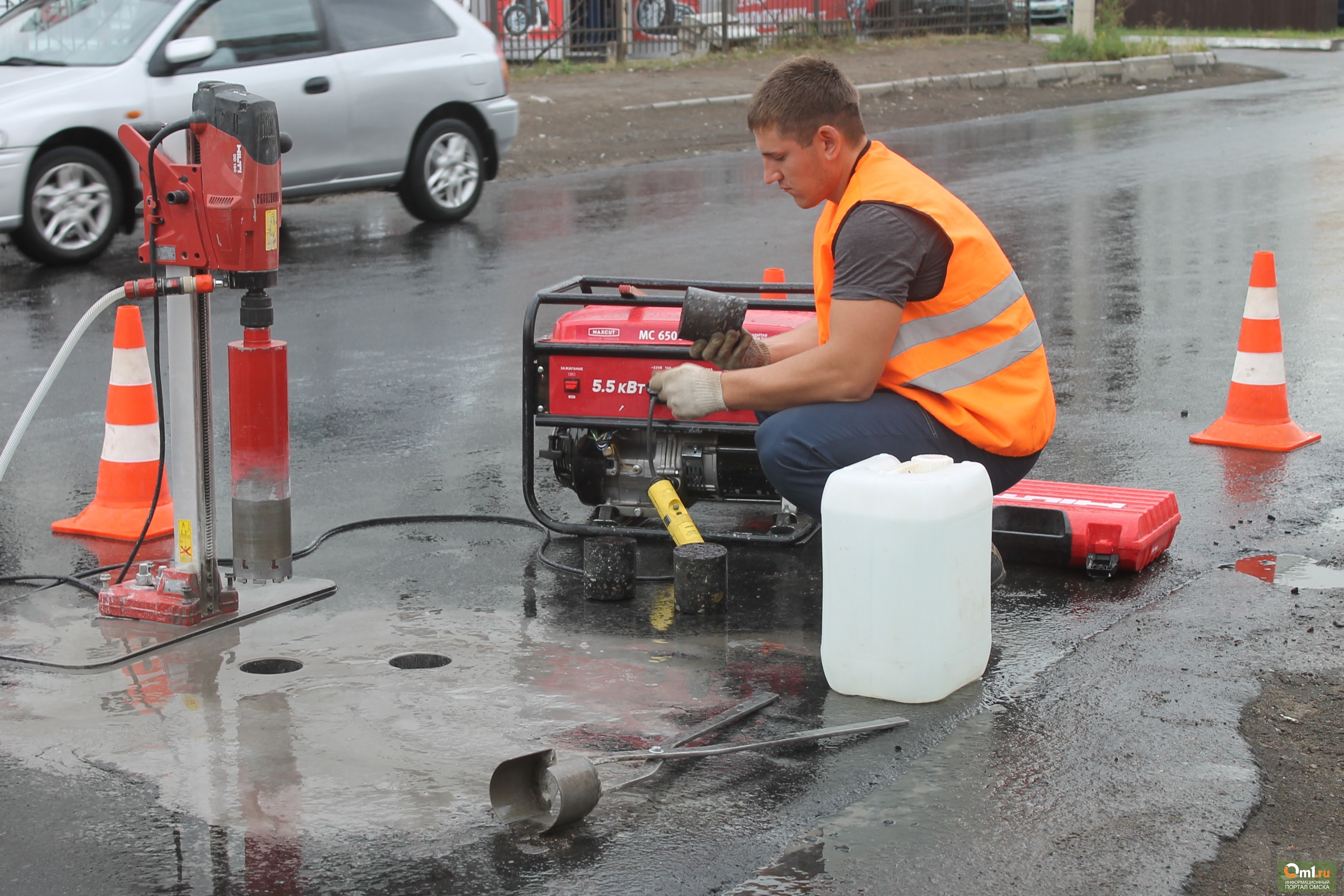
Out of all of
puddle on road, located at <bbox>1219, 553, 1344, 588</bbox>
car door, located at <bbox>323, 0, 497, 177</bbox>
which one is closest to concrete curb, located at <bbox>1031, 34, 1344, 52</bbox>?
car door, located at <bbox>323, 0, 497, 177</bbox>

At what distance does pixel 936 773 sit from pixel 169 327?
2.40 metres

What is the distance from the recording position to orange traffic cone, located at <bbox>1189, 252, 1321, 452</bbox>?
250 inches

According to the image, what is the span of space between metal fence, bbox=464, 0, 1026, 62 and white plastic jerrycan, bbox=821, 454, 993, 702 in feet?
60.9

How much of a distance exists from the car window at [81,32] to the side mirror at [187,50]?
221mm

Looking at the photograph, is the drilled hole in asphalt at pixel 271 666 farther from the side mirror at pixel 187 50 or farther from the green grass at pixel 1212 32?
the green grass at pixel 1212 32

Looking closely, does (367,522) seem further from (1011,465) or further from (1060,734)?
(1060,734)

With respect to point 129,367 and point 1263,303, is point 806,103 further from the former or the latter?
point 1263,303

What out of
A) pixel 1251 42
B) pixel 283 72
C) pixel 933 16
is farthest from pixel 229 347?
pixel 1251 42

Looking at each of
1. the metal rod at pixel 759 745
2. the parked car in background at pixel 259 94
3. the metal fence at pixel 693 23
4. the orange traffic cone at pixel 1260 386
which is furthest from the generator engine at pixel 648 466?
the metal fence at pixel 693 23

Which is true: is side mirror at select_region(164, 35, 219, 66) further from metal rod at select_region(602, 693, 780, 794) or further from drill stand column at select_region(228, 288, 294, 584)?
metal rod at select_region(602, 693, 780, 794)

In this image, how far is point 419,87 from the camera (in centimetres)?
1148

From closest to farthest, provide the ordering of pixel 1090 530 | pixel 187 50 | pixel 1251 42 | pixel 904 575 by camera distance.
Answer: pixel 904 575
pixel 1090 530
pixel 187 50
pixel 1251 42

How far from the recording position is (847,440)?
4273 mm

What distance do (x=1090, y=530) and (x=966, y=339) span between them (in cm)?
90
